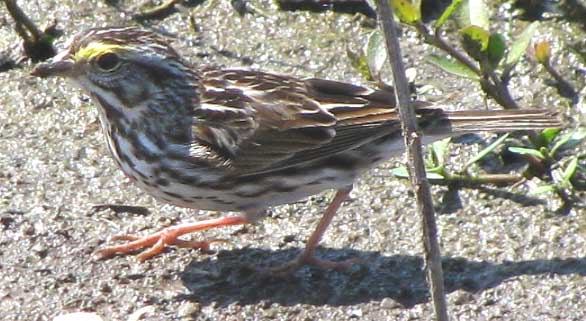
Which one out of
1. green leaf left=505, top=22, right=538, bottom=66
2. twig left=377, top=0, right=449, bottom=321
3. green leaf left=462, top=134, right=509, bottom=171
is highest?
green leaf left=505, top=22, right=538, bottom=66

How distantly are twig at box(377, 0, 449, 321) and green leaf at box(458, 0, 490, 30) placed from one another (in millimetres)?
3377

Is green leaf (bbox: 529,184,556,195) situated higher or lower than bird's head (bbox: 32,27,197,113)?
lower

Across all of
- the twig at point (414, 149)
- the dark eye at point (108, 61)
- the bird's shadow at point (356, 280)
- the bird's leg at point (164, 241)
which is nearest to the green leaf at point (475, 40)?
the bird's shadow at point (356, 280)

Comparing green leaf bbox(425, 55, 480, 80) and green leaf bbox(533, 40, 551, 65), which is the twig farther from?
green leaf bbox(533, 40, 551, 65)

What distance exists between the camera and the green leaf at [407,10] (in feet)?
23.2

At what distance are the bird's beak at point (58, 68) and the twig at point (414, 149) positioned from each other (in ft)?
10.1

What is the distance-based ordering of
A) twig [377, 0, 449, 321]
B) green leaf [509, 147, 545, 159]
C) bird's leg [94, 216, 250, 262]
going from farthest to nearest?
green leaf [509, 147, 545, 159] → bird's leg [94, 216, 250, 262] → twig [377, 0, 449, 321]

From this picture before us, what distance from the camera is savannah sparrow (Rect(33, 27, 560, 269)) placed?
22.0 ft

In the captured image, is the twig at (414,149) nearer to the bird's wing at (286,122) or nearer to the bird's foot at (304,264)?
the bird's foot at (304,264)

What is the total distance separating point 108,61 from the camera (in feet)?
22.4

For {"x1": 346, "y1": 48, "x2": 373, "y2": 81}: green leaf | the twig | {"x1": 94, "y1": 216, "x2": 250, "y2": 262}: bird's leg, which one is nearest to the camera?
the twig

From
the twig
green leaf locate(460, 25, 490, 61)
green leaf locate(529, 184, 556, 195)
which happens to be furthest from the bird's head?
the twig

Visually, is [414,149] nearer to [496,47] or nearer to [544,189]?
[544,189]

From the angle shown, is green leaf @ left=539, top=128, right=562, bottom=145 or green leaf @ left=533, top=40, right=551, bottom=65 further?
green leaf @ left=533, top=40, right=551, bottom=65
